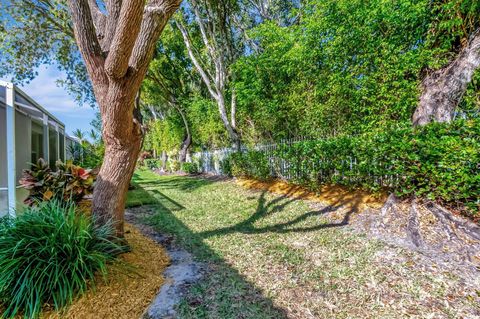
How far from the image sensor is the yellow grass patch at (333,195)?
513 cm

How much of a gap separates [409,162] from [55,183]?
6.41 meters

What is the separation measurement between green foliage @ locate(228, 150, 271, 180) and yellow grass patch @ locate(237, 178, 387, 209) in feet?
1.79

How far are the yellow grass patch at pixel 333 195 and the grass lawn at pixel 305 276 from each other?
981 millimetres

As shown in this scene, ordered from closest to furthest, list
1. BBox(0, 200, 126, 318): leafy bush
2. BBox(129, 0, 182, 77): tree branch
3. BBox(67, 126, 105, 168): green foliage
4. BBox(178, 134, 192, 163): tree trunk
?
BBox(0, 200, 126, 318): leafy bush → BBox(129, 0, 182, 77): tree branch → BBox(67, 126, 105, 168): green foliage → BBox(178, 134, 192, 163): tree trunk

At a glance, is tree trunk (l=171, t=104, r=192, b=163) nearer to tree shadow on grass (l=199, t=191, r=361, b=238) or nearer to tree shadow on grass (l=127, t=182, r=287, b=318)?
tree shadow on grass (l=199, t=191, r=361, b=238)

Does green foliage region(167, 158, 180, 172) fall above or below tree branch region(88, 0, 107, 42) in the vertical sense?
below

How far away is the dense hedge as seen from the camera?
3.50m

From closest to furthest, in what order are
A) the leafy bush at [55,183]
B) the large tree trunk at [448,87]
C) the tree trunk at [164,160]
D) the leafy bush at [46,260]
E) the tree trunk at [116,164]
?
the leafy bush at [46,260]
the tree trunk at [116,164]
the leafy bush at [55,183]
the large tree trunk at [448,87]
the tree trunk at [164,160]

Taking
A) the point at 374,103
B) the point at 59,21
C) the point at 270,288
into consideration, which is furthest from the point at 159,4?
the point at 59,21

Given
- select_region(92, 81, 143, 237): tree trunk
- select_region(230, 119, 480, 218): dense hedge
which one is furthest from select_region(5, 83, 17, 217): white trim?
select_region(230, 119, 480, 218): dense hedge

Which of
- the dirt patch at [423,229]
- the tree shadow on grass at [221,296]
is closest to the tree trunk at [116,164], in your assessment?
the tree shadow on grass at [221,296]

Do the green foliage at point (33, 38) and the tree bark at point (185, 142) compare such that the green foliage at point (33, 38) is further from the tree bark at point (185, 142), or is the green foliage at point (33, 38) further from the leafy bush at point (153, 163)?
the leafy bush at point (153, 163)

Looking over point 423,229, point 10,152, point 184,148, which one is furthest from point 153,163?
point 423,229

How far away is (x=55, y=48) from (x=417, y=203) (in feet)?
42.2
